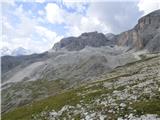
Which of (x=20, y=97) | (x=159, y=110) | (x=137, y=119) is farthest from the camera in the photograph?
(x=20, y=97)

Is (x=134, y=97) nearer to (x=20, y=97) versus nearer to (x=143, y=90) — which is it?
(x=143, y=90)

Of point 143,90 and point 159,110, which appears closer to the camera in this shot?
point 159,110

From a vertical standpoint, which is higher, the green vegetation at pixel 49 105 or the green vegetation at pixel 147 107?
the green vegetation at pixel 147 107

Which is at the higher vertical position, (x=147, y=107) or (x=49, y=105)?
(x=147, y=107)

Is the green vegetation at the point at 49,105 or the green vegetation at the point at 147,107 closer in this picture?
the green vegetation at the point at 147,107

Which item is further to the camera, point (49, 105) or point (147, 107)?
point (49, 105)

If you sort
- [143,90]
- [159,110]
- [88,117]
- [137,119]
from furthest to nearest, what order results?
[143,90] < [88,117] < [159,110] < [137,119]

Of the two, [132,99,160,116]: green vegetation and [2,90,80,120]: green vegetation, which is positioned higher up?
[132,99,160,116]: green vegetation

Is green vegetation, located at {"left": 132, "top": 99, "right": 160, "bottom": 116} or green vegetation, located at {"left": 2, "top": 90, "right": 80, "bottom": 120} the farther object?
green vegetation, located at {"left": 2, "top": 90, "right": 80, "bottom": 120}

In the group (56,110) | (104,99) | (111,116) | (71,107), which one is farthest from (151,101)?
(56,110)

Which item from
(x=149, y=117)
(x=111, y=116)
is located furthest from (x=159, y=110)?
(x=111, y=116)

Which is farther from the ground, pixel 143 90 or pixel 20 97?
pixel 143 90

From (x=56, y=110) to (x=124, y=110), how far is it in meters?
15.5

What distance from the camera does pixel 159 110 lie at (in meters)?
35.3
